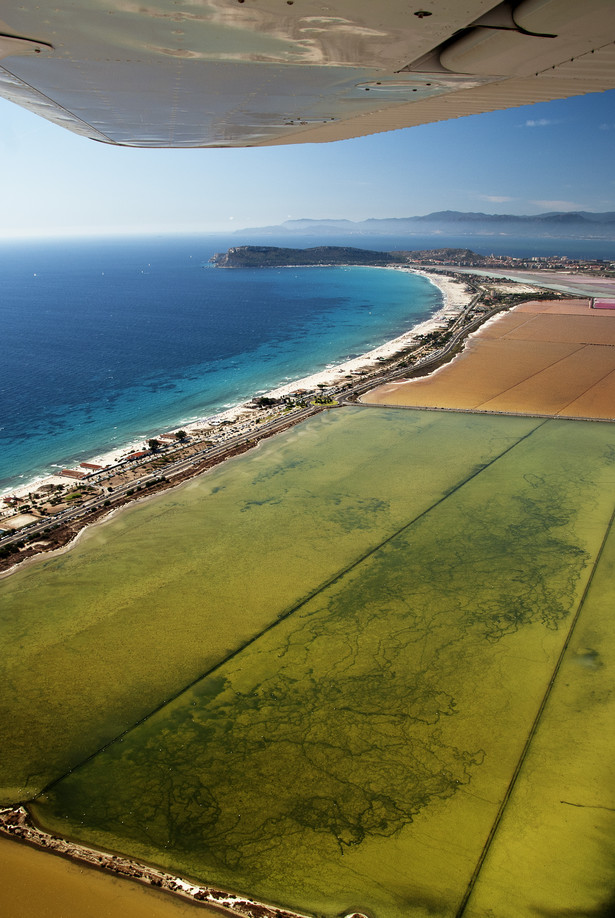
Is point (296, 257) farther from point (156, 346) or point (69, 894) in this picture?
point (69, 894)

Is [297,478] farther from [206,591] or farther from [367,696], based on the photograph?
[367,696]

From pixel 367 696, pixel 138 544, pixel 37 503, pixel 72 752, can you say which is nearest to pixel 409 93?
pixel 367 696

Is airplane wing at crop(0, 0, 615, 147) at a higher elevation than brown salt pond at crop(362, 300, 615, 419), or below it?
higher

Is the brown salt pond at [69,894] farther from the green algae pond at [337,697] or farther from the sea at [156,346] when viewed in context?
the sea at [156,346]

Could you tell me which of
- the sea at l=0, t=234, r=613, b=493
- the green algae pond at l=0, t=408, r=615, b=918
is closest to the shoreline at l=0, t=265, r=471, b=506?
the sea at l=0, t=234, r=613, b=493

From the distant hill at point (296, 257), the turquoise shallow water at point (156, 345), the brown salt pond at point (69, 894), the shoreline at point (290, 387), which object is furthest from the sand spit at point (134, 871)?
the distant hill at point (296, 257)

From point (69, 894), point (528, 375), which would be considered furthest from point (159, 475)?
point (528, 375)

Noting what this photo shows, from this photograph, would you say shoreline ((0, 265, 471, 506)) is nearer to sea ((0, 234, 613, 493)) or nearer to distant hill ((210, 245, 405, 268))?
sea ((0, 234, 613, 493))
